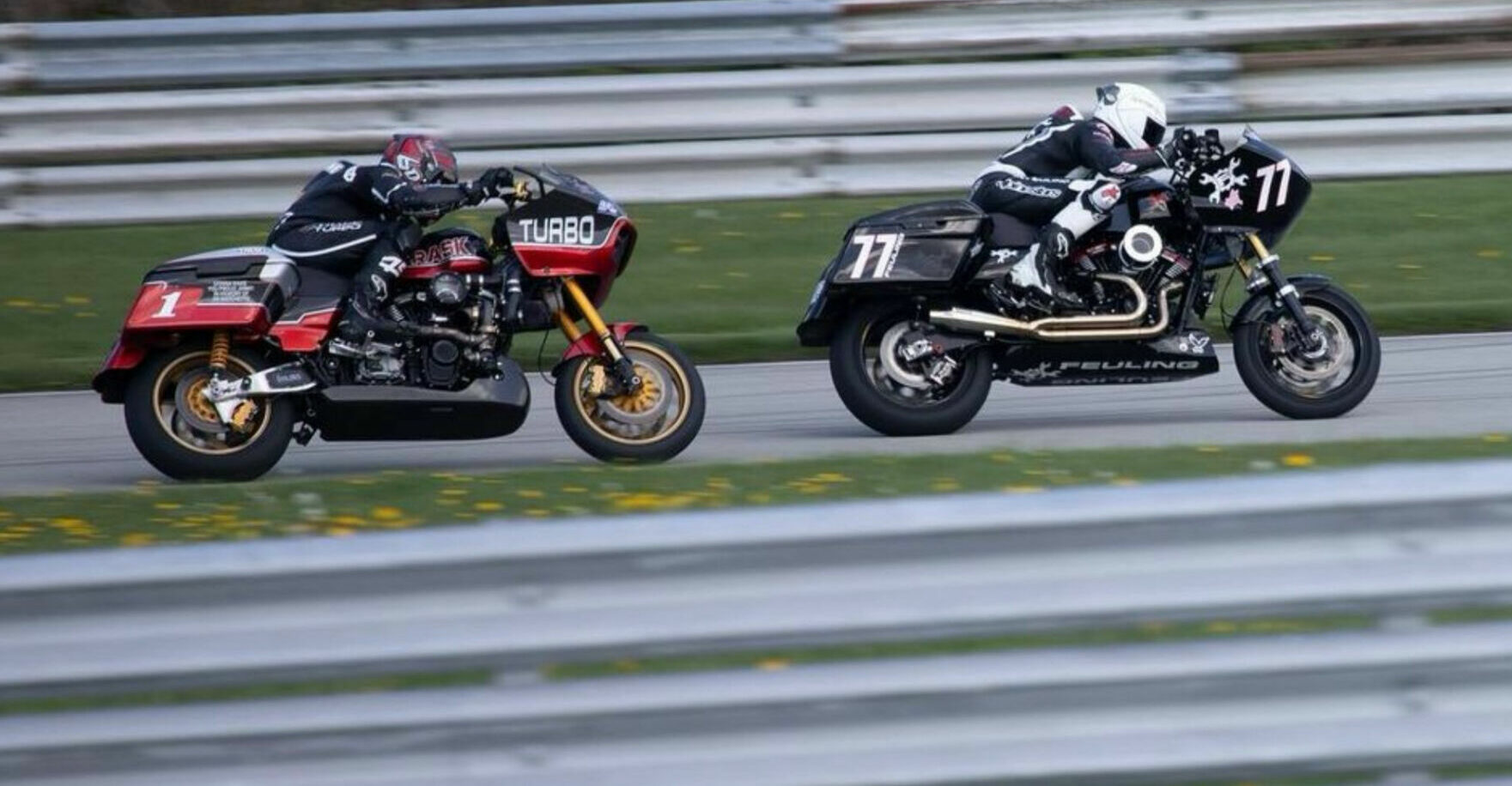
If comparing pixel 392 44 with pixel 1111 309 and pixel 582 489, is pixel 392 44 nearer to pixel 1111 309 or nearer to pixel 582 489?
pixel 1111 309

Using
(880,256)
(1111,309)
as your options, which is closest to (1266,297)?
(1111,309)

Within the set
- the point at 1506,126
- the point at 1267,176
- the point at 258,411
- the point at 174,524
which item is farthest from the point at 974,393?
the point at 1506,126

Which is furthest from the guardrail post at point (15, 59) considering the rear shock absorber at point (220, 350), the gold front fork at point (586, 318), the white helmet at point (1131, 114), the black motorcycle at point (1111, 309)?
the white helmet at point (1131, 114)

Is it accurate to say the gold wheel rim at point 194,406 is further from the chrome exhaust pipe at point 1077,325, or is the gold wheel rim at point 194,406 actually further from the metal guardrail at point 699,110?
the metal guardrail at point 699,110

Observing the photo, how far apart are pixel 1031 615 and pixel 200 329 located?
17.7ft

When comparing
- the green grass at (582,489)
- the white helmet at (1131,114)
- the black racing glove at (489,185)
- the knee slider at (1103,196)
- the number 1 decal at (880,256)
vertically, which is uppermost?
the white helmet at (1131,114)

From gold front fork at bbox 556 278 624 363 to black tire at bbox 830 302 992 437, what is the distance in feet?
4.06

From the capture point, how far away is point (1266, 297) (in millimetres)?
9539

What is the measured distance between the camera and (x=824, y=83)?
14.1m

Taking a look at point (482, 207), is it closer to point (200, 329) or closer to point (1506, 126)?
point (200, 329)

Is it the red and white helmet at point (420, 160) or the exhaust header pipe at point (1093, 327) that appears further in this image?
the exhaust header pipe at point (1093, 327)

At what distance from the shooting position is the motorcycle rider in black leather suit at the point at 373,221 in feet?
28.9

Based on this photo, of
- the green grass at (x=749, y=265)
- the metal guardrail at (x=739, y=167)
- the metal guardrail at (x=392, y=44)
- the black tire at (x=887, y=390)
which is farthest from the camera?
the metal guardrail at (x=392, y=44)

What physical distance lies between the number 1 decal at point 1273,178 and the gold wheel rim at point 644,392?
266 centimetres
